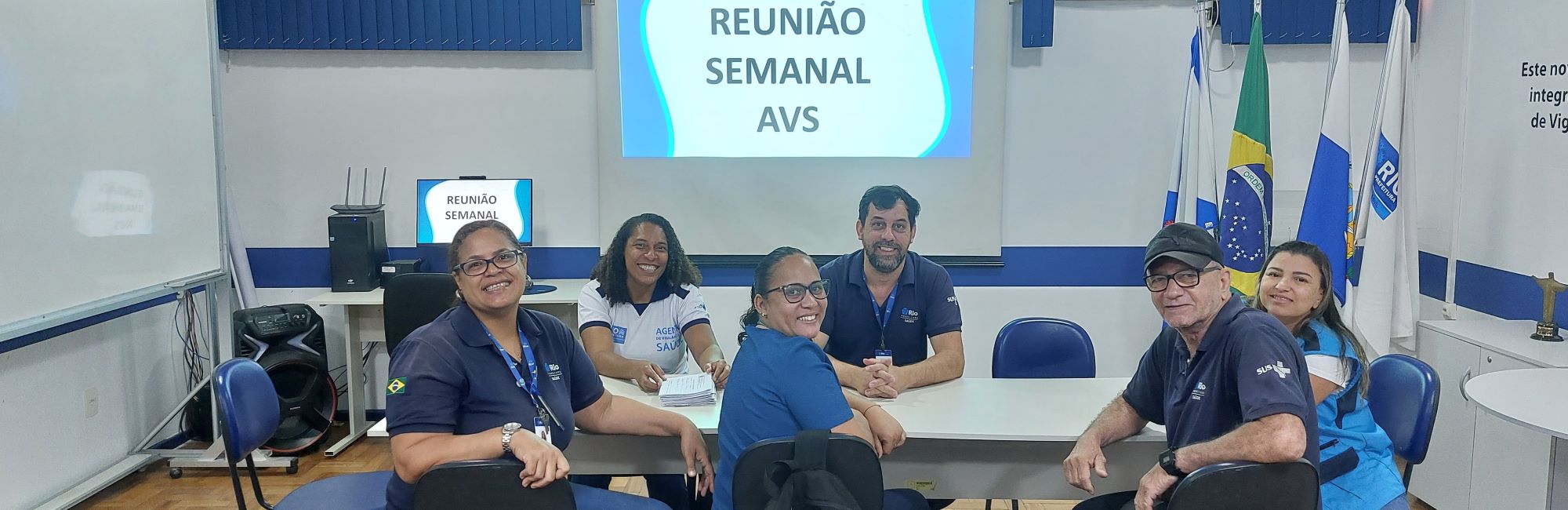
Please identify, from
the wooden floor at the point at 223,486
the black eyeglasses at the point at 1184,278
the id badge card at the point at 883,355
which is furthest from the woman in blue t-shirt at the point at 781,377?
the wooden floor at the point at 223,486

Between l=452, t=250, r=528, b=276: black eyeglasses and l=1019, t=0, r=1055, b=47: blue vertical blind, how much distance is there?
3.15 m

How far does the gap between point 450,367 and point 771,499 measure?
2.43ft

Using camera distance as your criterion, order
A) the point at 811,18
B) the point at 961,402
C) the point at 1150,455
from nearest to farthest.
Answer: the point at 1150,455, the point at 961,402, the point at 811,18

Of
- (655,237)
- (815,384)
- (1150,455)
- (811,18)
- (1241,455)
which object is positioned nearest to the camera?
(1241,455)

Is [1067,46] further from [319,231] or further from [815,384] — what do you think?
[319,231]

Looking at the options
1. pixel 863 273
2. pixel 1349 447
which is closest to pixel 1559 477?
pixel 1349 447

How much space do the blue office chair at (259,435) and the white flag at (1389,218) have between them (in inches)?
151

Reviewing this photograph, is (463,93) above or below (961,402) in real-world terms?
above

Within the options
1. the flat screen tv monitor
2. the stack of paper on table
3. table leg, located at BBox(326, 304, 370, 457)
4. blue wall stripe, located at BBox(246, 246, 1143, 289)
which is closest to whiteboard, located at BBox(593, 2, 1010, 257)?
blue wall stripe, located at BBox(246, 246, 1143, 289)

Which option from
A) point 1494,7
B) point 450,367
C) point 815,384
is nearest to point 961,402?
point 815,384

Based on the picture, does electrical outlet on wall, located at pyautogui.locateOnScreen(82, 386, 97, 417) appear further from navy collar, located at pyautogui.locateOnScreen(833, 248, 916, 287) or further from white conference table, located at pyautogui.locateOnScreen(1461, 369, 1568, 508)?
white conference table, located at pyautogui.locateOnScreen(1461, 369, 1568, 508)

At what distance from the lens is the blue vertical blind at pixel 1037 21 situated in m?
4.55

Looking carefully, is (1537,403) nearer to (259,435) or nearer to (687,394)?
(687,394)

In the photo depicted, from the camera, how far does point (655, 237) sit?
3180 mm
